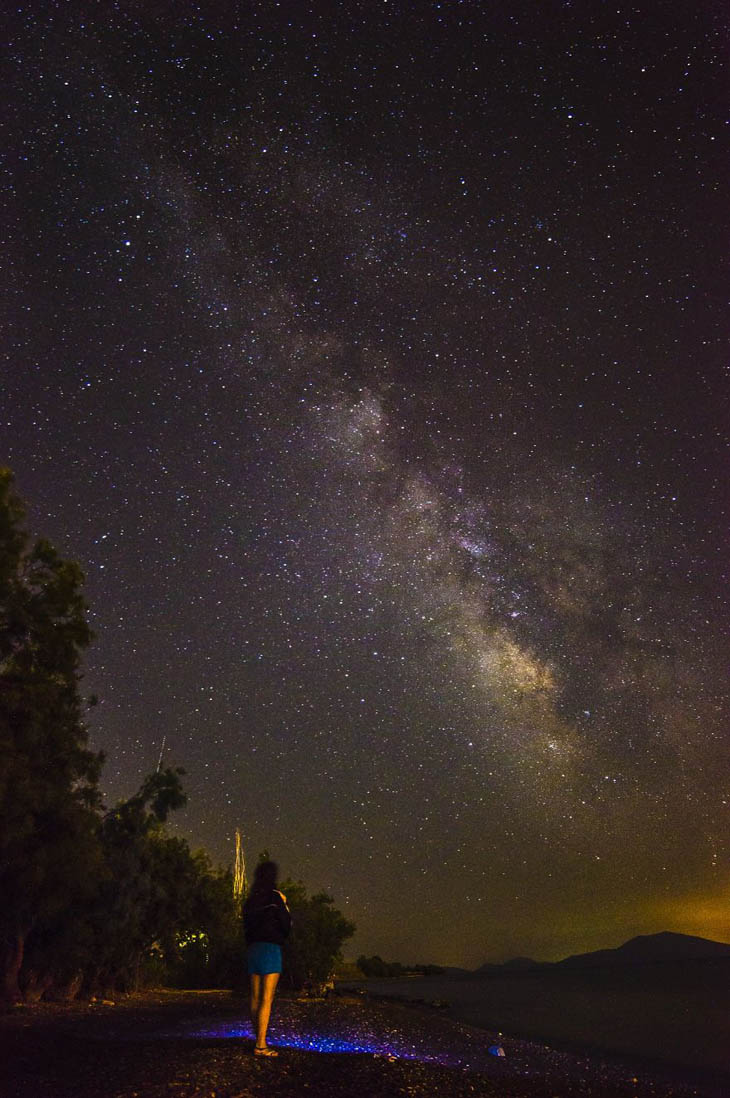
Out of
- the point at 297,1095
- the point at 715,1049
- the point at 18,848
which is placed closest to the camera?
the point at 297,1095

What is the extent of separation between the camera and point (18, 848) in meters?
16.4

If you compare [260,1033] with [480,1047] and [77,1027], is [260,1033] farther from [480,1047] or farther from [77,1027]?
[480,1047]

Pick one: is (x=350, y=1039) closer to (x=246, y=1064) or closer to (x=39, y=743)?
(x=246, y=1064)

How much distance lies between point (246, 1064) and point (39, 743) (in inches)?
427

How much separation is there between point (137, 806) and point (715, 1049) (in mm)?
22298

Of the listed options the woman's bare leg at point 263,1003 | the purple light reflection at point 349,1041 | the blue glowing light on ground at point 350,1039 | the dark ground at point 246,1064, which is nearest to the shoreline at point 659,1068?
the dark ground at point 246,1064

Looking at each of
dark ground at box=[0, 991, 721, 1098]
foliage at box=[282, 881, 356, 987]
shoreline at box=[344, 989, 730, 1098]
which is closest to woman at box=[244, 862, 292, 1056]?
dark ground at box=[0, 991, 721, 1098]

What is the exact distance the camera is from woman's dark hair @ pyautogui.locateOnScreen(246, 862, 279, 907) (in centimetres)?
880

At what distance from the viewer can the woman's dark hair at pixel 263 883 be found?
28.9ft

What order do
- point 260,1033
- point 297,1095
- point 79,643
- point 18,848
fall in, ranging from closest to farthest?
point 297,1095
point 260,1033
point 18,848
point 79,643

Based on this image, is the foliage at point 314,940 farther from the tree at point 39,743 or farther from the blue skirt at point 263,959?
the blue skirt at point 263,959

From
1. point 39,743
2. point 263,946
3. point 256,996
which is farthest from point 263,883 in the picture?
point 39,743

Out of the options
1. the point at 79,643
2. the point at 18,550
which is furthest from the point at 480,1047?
the point at 18,550

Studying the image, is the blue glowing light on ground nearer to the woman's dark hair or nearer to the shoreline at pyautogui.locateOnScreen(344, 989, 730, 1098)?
the woman's dark hair
